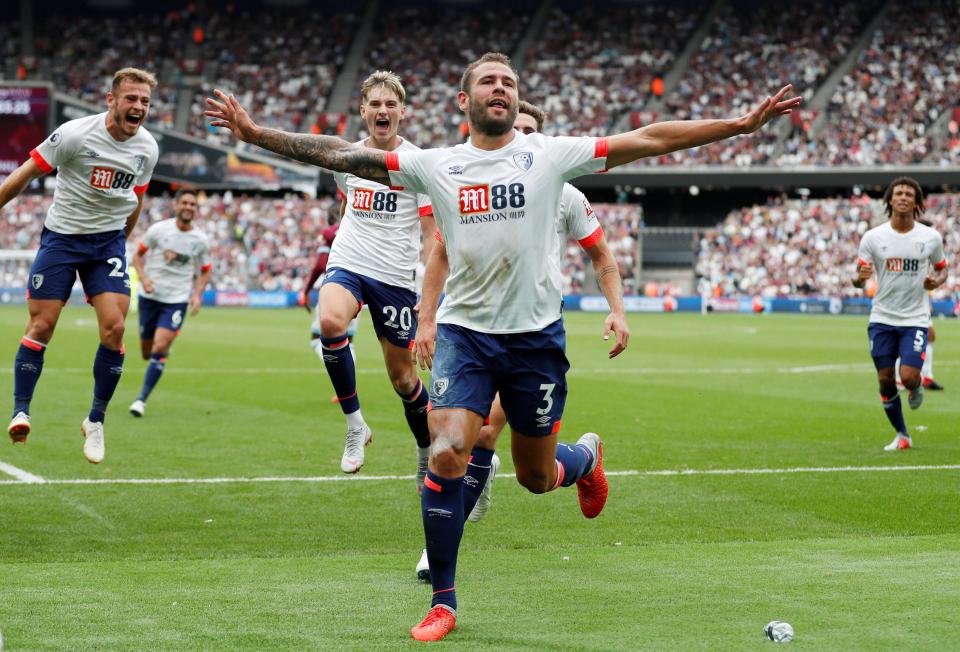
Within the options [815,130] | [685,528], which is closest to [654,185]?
[815,130]

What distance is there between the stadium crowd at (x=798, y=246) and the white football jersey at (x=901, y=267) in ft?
126

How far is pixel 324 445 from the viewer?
1264cm

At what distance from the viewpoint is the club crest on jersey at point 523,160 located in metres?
5.99

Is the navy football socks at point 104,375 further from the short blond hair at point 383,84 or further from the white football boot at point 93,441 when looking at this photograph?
the short blond hair at point 383,84

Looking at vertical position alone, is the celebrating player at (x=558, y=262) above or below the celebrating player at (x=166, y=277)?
above

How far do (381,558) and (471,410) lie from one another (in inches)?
68.3

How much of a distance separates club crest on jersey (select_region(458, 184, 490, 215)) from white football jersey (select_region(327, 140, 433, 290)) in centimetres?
308

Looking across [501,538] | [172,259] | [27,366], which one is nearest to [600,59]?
[172,259]

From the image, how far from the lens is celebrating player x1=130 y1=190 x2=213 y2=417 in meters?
15.8

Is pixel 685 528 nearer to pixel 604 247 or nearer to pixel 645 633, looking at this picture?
pixel 604 247

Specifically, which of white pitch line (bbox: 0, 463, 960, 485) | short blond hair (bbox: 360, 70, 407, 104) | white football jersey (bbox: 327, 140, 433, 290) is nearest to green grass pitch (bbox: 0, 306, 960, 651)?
white pitch line (bbox: 0, 463, 960, 485)

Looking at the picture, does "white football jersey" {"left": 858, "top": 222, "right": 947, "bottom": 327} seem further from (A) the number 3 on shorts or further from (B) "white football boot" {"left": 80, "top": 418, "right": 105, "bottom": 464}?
(B) "white football boot" {"left": 80, "top": 418, "right": 105, "bottom": 464}

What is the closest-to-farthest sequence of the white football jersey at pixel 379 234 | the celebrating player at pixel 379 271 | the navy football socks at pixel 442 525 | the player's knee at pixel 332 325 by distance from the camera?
the navy football socks at pixel 442 525 → the player's knee at pixel 332 325 → the celebrating player at pixel 379 271 → the white football jersey at pixel 379 234

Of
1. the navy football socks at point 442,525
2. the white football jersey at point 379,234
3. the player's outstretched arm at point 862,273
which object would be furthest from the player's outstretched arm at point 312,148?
the player's outstretched arm at point 862,273
